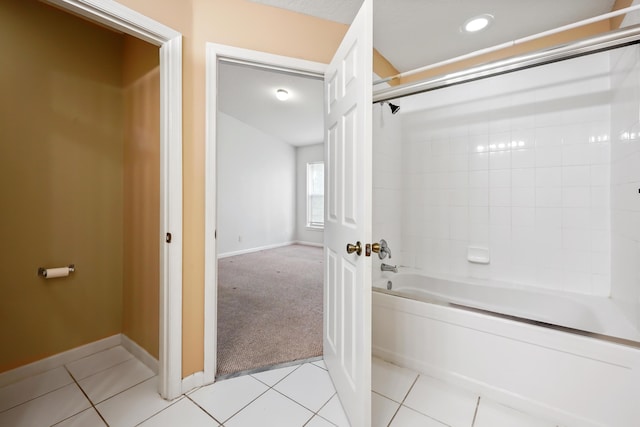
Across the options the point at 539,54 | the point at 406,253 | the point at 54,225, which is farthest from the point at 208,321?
the point at 539,54

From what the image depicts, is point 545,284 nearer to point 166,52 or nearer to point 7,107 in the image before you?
point 166,52

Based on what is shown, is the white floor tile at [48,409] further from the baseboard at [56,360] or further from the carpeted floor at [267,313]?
the carpeted floor at [267,313]

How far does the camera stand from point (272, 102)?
4234 millimetres

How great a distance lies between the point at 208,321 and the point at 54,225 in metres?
1.20

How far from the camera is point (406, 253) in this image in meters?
2.56

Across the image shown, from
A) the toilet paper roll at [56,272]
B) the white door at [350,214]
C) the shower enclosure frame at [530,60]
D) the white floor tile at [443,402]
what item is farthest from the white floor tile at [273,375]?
the shower enclosure frame at [530,60]

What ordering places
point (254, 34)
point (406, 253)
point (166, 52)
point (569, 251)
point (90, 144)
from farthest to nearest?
point (406, 253), point (569, 251), point (90, 144), point (254, 34), point (166, 52)

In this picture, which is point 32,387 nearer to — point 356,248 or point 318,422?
point 318,422

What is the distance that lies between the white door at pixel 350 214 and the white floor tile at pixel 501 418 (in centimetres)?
65

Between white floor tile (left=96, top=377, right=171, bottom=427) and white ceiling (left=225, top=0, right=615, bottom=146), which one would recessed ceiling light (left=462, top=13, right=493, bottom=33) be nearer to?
white ceiling (left=225, top=0, right=615, bottom=146)

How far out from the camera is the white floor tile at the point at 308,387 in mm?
1412

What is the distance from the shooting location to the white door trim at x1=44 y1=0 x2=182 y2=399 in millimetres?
1357

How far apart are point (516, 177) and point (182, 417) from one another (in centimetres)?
277

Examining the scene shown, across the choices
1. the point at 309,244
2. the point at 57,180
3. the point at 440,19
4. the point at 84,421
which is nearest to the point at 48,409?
the point at 84,421
